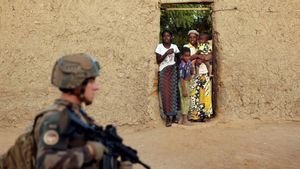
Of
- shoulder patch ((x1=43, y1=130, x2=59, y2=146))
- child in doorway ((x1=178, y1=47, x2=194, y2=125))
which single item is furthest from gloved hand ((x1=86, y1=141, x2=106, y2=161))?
child in doorway ((x1=178, y1=47, x2=194, y2=125))

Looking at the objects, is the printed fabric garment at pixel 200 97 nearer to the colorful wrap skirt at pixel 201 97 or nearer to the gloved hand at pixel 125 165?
the colorful wrap skirt at pixel 201 97

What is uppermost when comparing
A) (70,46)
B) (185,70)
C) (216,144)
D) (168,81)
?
(70,46)

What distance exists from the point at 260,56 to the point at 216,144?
1501mm

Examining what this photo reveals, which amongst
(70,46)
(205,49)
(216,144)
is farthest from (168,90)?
(70,46)

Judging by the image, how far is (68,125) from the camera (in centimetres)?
268

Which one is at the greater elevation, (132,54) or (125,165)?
(132,54)

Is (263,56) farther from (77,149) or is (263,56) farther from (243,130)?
(77,149)

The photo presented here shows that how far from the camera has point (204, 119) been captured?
8039 mm

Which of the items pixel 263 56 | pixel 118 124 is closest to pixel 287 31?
pixel 263 56

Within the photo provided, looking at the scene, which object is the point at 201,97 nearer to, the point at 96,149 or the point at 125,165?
the point at 125,165

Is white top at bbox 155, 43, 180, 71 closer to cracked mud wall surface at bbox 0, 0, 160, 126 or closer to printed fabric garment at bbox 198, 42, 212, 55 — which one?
cracked mud wall surface at bbox 0, 0, 160, 126

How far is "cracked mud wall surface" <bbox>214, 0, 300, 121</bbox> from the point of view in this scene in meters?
7.30

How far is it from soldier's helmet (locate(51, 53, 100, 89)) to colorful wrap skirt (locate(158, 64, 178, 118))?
4.72 m

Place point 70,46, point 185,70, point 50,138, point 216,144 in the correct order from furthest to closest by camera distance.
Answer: point 185,70 < point 70,46 < point 216,144 < point 50,138
